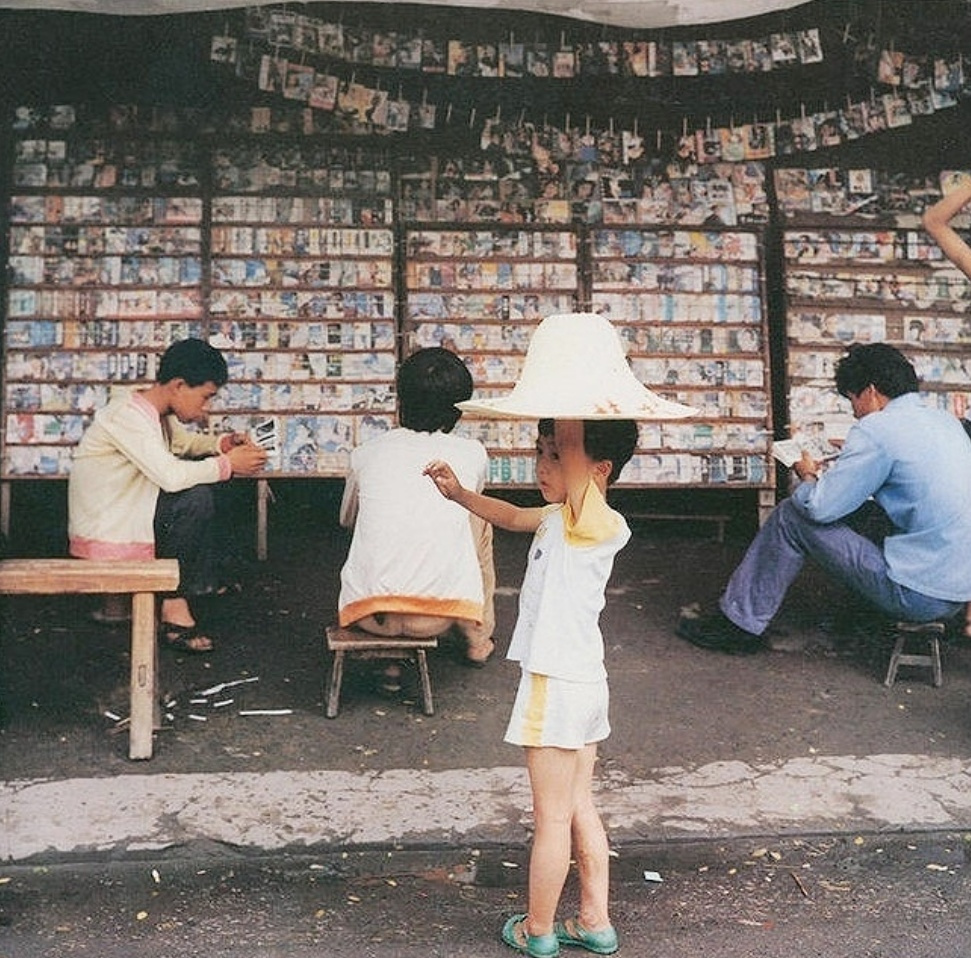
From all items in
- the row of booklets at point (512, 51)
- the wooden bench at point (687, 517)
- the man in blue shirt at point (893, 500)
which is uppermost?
the row of booklets at point (512, 51)

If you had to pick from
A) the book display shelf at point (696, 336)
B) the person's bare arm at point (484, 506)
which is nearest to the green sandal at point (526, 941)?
the person's bare arm at point (484, 506)

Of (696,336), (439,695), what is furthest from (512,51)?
(439,695)

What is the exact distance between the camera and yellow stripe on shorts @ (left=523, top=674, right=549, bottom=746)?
3049 millimetres

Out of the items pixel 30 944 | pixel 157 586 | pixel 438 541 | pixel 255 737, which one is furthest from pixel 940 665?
pixel 30 944

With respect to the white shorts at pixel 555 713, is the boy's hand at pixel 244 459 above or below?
above

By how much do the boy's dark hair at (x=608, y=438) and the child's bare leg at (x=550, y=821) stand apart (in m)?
0.70

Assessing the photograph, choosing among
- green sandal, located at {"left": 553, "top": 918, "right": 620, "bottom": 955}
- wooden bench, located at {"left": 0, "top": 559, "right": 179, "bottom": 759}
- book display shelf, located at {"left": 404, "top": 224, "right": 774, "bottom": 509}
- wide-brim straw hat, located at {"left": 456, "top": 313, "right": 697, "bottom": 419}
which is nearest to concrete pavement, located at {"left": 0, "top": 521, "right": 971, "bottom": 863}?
wooden bench, located at {"left": 0, "top": 559, "right": 179, "bottom": 759}

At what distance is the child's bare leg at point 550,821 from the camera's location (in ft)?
9.95

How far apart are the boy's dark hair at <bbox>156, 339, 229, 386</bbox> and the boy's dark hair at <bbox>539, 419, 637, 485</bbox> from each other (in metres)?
2.52

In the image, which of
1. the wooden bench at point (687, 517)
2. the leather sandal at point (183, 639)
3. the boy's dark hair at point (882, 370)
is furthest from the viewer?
the wooden bench at point (687, 517)

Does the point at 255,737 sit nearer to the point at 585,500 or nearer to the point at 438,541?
the point at 438,541

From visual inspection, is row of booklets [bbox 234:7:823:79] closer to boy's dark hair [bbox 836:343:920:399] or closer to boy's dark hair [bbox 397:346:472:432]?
boy's dark hair [bbox 836:343:920:399]

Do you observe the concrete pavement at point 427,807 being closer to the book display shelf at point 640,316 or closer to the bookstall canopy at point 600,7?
the bookstall canopy at point 600,7

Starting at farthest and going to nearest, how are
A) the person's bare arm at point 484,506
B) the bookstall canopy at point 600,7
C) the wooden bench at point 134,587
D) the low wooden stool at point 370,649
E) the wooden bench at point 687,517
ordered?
the wooden bench at point 687,517
the bookstall canopy at point 600,7
the low wooden stool at point 370,649
the wooden bench at point 134,587
the person's bare arm at point 484,506
